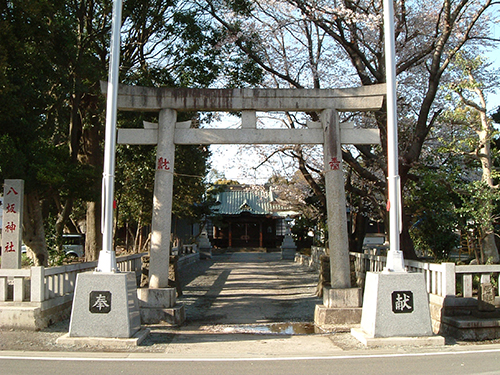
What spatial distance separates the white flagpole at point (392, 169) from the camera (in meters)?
8.88

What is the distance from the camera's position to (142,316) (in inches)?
417

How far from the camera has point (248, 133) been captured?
11.1m

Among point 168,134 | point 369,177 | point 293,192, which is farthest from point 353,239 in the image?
point 168,134

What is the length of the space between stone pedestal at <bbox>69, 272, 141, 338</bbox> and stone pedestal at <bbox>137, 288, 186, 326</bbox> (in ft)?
6.67

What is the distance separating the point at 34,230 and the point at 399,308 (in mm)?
9597

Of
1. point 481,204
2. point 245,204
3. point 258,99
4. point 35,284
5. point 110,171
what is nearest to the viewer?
point 110,171

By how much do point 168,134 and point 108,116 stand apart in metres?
1.94

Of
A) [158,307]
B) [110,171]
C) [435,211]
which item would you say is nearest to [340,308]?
[158,307]

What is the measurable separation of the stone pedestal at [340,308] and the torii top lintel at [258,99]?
4125 millimetres

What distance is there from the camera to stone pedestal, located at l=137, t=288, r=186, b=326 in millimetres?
10570

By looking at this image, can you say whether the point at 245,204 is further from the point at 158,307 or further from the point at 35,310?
the point at 35,310

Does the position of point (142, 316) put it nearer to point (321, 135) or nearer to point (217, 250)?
point (321, 135)

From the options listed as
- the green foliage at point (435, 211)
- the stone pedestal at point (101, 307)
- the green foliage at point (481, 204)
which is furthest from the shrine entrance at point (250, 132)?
the green foliage at point (435, 211)

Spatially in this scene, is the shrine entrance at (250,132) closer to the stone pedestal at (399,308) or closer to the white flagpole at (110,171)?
the white flagpole at (110,171)
